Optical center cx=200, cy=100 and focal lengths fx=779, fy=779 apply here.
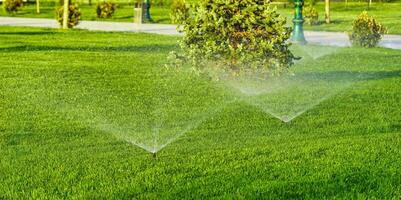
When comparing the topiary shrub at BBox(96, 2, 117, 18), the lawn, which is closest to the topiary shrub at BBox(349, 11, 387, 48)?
the lawn

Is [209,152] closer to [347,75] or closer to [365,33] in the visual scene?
[347,75]

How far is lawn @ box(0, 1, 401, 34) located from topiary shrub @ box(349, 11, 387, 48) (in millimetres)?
6796

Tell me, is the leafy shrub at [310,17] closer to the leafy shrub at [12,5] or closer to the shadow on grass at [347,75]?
the leafy shrub at [12,5]

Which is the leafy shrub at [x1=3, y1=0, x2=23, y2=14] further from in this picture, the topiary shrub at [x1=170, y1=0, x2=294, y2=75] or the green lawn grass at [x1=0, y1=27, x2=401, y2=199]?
the topiary shrub at [x1=170, y1=0, x2=294, y2=75]

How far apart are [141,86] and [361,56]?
7.33 meters

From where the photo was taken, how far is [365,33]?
2061 centimetres

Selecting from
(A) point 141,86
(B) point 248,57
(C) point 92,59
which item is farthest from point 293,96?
(C) point 92,59

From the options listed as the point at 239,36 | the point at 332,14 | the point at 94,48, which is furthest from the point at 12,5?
the point at 239,36

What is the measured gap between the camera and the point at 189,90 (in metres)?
11.5

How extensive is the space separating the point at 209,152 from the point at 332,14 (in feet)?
108

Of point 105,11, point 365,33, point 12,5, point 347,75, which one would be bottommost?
point 347,75

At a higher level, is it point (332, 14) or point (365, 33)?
point (365, 33)

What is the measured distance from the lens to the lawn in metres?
30.8

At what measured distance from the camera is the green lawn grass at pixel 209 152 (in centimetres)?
620
